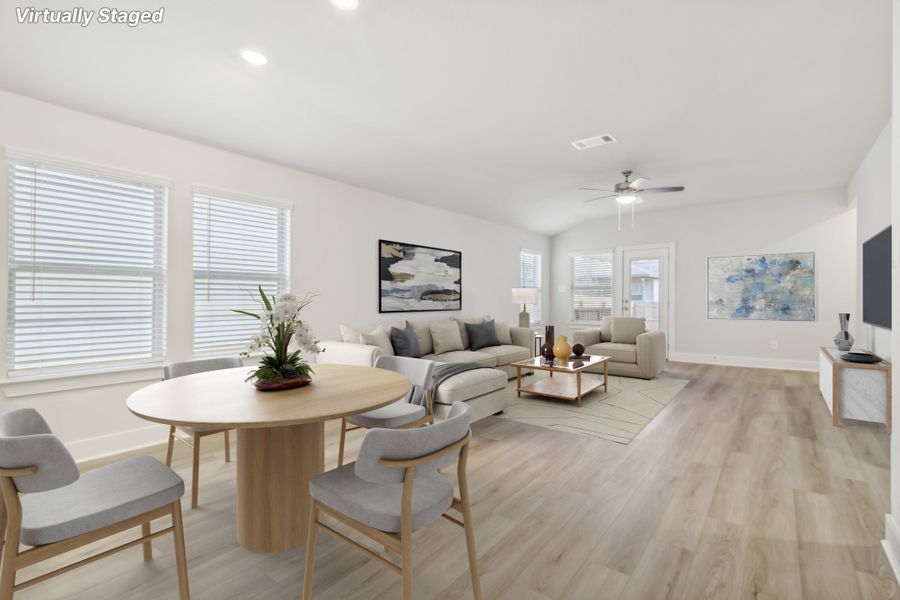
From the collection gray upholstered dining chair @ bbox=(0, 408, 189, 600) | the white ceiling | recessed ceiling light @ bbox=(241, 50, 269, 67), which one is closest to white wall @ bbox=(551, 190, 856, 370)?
the white ceiling

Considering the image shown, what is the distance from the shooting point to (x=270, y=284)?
431 cm

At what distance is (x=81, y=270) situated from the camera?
3125 mm

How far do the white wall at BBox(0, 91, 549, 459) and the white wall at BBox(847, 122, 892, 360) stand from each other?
4826 mm

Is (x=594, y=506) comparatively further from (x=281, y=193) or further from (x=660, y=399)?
(x=281, y=193)

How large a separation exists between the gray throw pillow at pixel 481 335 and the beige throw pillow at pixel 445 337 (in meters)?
0.24

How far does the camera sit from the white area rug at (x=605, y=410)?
12.4 ft

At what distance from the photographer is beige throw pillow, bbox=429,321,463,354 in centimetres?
548

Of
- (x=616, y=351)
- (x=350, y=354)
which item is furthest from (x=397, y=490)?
(x=616, y=351)

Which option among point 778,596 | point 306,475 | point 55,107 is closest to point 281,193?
point 55,107

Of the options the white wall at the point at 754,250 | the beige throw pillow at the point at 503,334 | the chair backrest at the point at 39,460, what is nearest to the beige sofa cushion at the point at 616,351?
the beige throw pillow at the point at 503,334

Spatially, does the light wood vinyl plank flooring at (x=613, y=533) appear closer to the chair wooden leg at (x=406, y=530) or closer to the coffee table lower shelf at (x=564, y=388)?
the chair wooden leg at (x=406, y=530)

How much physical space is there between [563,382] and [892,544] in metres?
3.30

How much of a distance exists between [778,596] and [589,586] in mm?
738

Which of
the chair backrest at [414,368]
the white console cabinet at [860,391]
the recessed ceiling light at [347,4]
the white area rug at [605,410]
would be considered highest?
the recessed ceiling light at [347,4]
